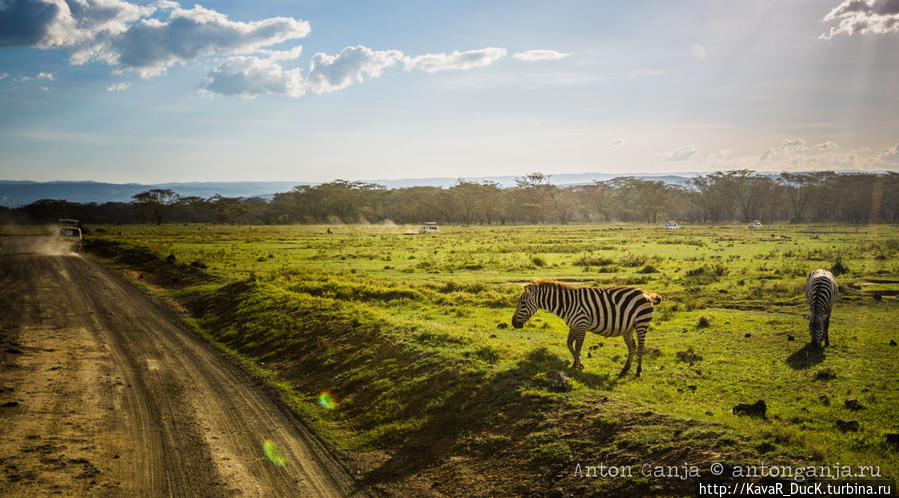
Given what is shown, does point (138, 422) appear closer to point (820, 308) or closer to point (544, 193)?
point (820, 308)

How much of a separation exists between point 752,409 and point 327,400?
9.55 m

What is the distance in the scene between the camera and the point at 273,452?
33.5ft

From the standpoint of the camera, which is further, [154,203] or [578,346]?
[154,203]

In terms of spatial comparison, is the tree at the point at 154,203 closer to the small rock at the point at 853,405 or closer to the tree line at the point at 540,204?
the tree line at the point at 540,204

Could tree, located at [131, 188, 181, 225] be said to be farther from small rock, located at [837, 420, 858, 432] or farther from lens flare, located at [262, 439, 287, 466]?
small rock, located at [837, 420, 858, 432]

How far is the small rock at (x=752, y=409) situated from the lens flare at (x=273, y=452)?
864cm

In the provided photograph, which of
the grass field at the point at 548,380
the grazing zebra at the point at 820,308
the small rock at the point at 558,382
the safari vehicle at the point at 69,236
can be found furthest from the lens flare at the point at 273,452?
the safari vehicle at the point at 69,236

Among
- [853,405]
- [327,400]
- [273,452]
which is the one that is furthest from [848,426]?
[327,400]

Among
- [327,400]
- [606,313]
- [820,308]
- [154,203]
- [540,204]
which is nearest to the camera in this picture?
[606,313]

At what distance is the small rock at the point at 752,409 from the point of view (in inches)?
371

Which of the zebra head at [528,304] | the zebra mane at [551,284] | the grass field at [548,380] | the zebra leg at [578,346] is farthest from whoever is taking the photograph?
the zebra head at [528,304]

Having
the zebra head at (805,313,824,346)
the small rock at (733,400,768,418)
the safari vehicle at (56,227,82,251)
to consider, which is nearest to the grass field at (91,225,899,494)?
the small rock at (733,400,768,418)

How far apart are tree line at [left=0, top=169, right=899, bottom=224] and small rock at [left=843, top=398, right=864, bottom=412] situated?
13378 cm

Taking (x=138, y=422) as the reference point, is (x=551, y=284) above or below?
above
